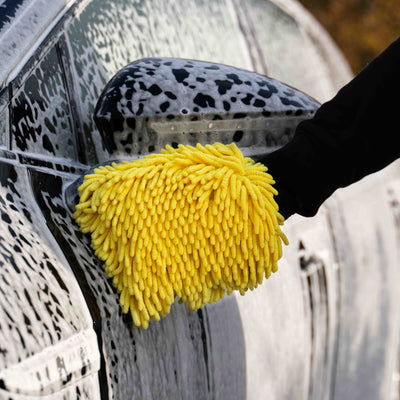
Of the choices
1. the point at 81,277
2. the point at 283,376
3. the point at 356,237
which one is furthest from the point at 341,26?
the point at 81,277

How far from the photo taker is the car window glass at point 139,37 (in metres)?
1.09

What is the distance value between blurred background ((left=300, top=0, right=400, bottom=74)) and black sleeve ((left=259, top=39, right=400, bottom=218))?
5397mm

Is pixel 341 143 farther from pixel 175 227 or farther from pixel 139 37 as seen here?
pixel 139 37

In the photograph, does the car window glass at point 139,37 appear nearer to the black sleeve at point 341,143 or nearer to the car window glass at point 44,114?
the car window glass at point 44,114

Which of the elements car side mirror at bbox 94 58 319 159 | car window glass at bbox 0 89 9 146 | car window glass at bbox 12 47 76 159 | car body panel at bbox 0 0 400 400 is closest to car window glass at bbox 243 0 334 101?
car body panel at bbox 0 0 400 400

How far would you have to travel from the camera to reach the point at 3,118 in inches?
35.6

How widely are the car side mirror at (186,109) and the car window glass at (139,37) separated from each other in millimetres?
96

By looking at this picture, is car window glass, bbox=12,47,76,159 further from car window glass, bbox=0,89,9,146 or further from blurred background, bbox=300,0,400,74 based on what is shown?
blurred background, bbox=300,0,400,74

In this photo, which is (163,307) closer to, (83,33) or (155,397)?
(155,397)

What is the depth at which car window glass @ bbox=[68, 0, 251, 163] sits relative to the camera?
109 cm

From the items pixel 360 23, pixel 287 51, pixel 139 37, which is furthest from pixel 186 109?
pixel 360 23

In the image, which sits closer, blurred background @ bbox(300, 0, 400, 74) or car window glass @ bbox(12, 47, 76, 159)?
car window glass @ bbox(12, 47, 76, 159)

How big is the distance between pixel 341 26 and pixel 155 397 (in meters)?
5.73

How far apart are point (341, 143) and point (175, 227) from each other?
0.97 ft
